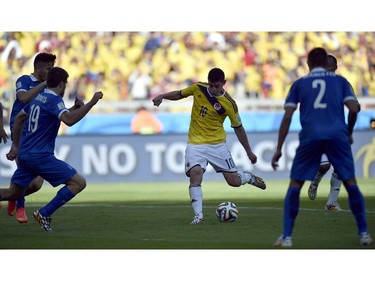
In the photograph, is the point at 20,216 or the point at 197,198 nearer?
the point at 197,198

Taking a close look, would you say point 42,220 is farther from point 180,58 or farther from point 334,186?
point 180,58

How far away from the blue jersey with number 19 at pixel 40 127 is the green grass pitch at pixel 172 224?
0.97m

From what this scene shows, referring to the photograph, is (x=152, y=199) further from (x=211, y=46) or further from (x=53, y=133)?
→ (x=211, y=46)

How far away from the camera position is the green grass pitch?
9.71 m

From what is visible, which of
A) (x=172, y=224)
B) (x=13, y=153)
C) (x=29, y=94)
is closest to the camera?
(x=13, y=153)

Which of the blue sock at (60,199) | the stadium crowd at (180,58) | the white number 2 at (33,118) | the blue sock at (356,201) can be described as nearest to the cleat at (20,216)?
the blue sock at (60,199)

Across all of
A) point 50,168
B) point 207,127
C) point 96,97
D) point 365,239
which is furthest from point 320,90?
point 207,127

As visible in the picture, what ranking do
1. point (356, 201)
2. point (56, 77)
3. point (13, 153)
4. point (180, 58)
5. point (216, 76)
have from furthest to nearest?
1. point (180, 58)
2. point (216, 76)
3. point (13, 153)
4. point (56, 77)
5. point (356, 201)

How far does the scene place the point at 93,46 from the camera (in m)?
23.6

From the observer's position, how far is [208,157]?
12258mm

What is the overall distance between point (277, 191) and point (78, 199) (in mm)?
3887

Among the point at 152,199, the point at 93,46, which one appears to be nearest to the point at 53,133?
the point at 152,199

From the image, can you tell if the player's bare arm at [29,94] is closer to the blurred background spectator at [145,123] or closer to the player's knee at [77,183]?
the player's knee at [77,183]

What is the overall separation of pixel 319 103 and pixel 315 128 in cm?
24
